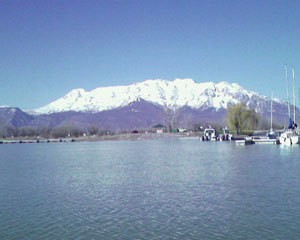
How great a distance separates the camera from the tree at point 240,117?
10388 centimetres

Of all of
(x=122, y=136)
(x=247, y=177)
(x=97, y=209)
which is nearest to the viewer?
(x=97, y=209)

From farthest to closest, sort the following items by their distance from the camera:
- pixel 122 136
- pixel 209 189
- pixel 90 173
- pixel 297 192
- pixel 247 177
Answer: pixel 122 136 < pixel 90 173 < pixel 247 177 < pixel 209 189 < pixel 297 192

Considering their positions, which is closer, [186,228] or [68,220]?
[186,228]

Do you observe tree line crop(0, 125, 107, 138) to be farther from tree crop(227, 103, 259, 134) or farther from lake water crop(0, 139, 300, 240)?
lake water crop(0, 139, 300, 240)

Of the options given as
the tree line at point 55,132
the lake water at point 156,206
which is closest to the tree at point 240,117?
the lake water at point 156,206

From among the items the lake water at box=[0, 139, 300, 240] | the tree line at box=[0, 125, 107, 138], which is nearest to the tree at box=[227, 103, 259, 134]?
the lake water at box=[0, 139, 300, 240]

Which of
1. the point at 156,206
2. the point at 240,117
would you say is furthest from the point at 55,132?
the point at 156,206

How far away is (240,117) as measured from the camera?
103812 mm

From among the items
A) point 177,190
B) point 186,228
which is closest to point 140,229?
point 186,228

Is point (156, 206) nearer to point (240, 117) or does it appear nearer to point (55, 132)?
point (240, 117)

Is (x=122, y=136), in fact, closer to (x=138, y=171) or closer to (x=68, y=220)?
(x=138, y=171)

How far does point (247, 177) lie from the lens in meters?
26.8

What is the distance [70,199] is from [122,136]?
413 ft

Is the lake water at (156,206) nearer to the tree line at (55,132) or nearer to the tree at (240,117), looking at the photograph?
the tree at (240,117)
